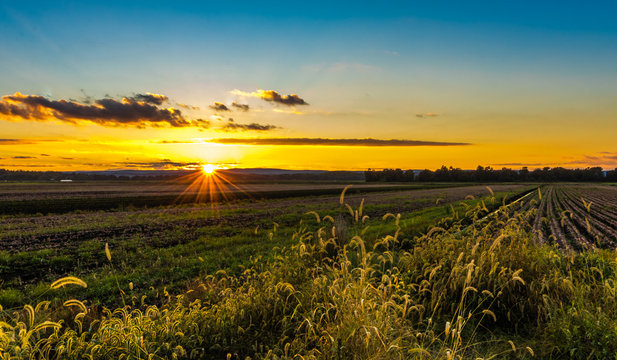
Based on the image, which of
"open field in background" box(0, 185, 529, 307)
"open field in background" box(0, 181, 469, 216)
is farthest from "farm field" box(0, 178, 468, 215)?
"open field in background" box(0, 185, 529, 307)

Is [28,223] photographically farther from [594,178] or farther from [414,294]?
[594,178]

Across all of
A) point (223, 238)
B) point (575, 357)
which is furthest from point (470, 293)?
point (223, 238)

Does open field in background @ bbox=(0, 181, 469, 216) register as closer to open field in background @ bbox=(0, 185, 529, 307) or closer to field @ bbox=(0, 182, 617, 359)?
open field in background @ bbox=(0, 185, 529, 307)

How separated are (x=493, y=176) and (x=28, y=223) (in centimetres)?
22220

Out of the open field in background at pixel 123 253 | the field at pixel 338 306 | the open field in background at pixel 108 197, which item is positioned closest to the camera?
the field at pixel 338 306

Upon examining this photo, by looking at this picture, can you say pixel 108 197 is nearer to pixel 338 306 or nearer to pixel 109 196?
pixel 109 196

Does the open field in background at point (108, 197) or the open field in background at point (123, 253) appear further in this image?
the open field in background at point (108, 197)

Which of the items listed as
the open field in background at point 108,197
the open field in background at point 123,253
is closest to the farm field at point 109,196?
the open field in background at point 108,197

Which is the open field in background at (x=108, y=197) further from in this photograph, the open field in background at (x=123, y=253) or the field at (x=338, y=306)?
the field at (x=338, y=306)

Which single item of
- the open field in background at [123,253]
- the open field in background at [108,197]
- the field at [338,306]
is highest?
the field at [338,306]

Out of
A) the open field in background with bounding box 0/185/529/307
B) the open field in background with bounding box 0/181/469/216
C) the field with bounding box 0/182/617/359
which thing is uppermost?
the field with bounding box 0/182/617/359

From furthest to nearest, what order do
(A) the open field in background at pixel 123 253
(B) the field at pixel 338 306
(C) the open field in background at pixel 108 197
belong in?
(C) the open field in background at pixel 108 197 < (A) the open field in background at pixel 123 253 < (B) the field at pixel 338 306

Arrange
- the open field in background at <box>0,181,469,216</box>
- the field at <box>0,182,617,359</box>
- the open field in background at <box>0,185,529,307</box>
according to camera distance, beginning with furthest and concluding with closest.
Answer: the open field in background at <box>0,181,469,216</box>, the open field in background at <box>0,185,529,307</box>, the field at <box>0,182,617,359</box>

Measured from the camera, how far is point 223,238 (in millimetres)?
18078
